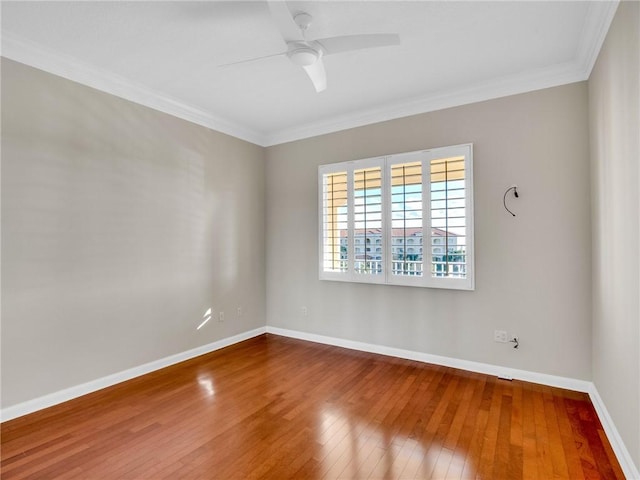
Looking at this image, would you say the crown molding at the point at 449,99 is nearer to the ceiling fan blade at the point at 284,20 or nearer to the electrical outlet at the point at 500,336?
the ceiling fan blade at the point at 284,20

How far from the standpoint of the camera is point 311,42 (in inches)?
83.4

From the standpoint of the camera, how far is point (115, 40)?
2518 mm

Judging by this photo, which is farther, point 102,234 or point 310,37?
point 102,234

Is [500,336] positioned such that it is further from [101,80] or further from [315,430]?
[101,80]

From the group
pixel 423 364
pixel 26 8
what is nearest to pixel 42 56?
pixel 26 8

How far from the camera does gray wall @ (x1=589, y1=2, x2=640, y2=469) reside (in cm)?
179

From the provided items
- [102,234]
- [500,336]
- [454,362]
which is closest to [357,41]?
[102,234]

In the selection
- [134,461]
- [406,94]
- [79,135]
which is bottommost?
[134,461]

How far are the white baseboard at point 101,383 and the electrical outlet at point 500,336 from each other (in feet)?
9.98

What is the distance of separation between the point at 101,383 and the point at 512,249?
398 centimetres

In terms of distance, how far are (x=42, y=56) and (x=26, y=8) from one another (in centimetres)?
54

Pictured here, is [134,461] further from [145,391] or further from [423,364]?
[423,364]

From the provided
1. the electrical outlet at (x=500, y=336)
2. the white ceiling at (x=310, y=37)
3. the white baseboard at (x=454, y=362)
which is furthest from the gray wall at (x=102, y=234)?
the electrical outlet at (x=500, y=336)

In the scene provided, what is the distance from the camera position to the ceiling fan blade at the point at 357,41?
78.0 inches
